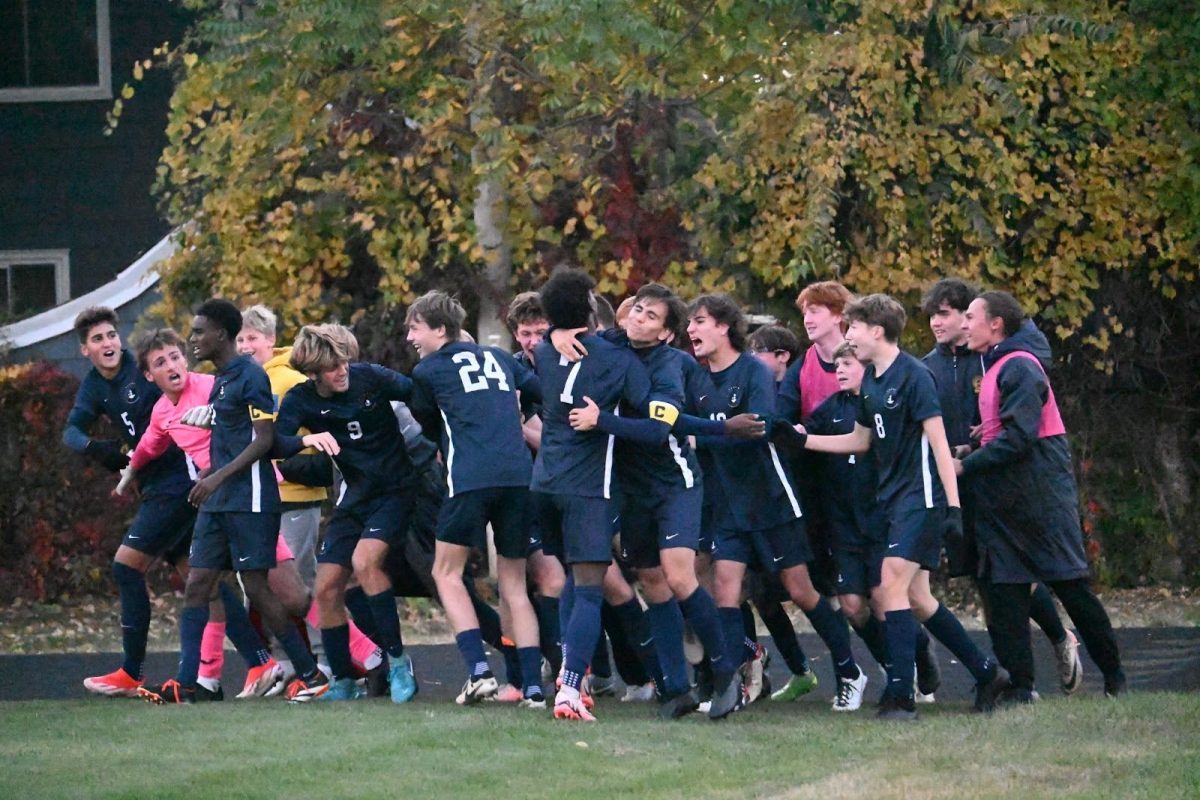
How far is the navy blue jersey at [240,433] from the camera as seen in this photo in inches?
357

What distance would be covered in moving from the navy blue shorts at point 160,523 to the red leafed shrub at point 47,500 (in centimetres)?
522

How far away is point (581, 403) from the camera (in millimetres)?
8234

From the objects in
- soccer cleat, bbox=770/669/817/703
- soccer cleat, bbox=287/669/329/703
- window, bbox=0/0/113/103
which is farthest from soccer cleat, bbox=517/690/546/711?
window, bbox=0/0/113/103

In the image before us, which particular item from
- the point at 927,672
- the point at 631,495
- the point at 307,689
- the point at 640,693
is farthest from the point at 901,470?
the point at 307,689

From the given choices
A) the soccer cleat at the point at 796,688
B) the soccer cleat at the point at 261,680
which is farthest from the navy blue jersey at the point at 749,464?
the soccer cleat at the point at 261,680

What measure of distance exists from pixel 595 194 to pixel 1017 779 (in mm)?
8110

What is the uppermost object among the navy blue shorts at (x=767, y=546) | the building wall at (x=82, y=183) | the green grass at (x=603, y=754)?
the building wall at (x=82, y=183)

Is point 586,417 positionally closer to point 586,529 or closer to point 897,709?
point 586,529

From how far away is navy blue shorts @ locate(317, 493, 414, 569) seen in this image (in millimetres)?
9055

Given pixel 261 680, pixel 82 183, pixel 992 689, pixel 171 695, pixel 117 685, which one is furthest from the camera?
pixel 82 183

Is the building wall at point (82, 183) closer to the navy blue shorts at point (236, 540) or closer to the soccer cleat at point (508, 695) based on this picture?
the navy blue shorts at point (236, 540)

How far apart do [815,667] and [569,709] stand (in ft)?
10.3

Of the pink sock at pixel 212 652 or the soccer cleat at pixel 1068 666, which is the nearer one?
the soccer cleat at pixel 1068 666

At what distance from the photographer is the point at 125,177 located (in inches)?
758
